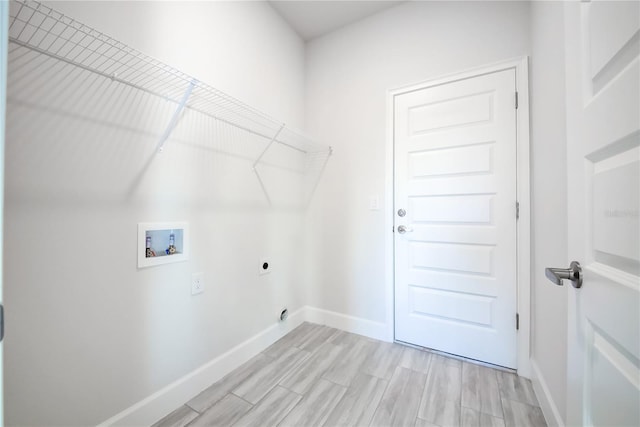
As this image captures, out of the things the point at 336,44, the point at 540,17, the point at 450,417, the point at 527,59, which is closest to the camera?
the point at 450,417

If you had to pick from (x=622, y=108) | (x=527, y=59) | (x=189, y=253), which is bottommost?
(x=189, y=253)

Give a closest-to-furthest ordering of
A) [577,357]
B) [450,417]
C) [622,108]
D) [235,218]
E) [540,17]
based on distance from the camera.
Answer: [622,108] → [577,357] → [450,417] → [540,17] → [235,218]

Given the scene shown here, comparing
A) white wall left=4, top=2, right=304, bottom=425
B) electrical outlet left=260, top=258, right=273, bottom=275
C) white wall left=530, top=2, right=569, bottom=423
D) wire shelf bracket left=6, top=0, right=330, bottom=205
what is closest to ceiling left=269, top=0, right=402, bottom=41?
white wall left=4, top=2, right=304, bottom=425

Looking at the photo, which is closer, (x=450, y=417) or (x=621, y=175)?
(x=621, y=175)

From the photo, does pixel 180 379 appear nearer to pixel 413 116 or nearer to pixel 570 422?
pixel 570 422

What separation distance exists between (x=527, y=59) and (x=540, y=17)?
0.26 m

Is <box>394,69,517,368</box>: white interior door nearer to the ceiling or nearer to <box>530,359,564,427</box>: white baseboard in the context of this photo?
<box>530,359,564,427</box>: white baseboard

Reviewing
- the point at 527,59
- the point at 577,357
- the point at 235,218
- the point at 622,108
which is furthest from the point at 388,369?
the point at 527,59

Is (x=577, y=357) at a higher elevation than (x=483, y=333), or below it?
higher

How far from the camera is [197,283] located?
148 cm

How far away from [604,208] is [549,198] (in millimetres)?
923

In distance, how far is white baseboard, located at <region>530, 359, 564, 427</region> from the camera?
1.16 metres

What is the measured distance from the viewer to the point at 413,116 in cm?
199

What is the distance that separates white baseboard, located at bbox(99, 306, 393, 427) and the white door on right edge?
1.56 m
